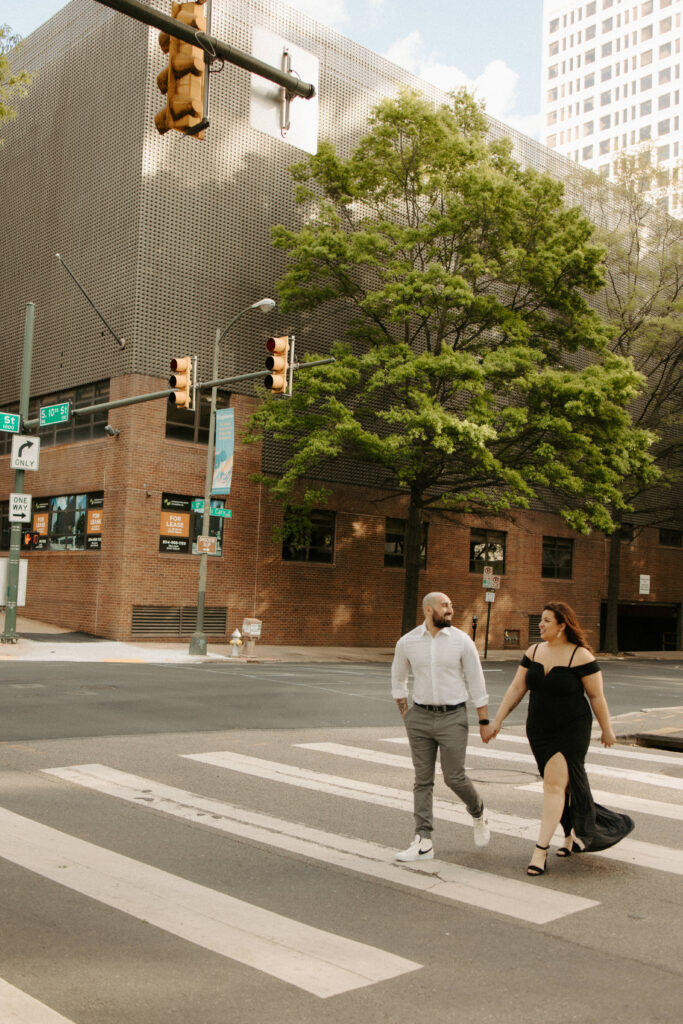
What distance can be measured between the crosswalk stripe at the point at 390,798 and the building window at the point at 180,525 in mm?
18757

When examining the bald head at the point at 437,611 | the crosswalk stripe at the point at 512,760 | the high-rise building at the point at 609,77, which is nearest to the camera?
the bald head at the point at 437,611

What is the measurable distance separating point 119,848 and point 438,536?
100 feet

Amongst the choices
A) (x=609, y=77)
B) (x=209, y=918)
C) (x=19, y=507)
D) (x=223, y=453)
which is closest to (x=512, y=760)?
(x=209, y=918)

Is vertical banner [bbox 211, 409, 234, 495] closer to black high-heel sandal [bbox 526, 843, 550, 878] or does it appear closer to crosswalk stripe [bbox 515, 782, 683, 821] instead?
crosswalk stripe [bbox 515, 782, 683, 821]

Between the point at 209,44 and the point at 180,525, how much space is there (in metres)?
22.5

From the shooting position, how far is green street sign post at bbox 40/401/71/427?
22.4 meters

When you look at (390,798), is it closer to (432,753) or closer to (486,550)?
(432,753)

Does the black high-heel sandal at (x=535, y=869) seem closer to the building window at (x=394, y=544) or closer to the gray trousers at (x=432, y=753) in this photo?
the gray trousers at (x=432, y=753)

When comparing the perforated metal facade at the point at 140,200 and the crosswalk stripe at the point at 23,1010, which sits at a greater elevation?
the perforated metal facade at the point at 140,200

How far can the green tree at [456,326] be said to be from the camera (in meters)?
28.1

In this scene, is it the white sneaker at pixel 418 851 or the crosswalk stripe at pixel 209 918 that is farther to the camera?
the white sneaker at pixel 418 851

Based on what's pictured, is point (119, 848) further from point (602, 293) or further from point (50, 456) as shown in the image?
point (602, 293)

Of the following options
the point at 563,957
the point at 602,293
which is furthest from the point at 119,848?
the point at 602,293

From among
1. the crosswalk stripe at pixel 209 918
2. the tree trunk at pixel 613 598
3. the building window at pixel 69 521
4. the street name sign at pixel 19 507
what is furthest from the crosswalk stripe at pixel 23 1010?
the tree trunk at pixel 613 598
